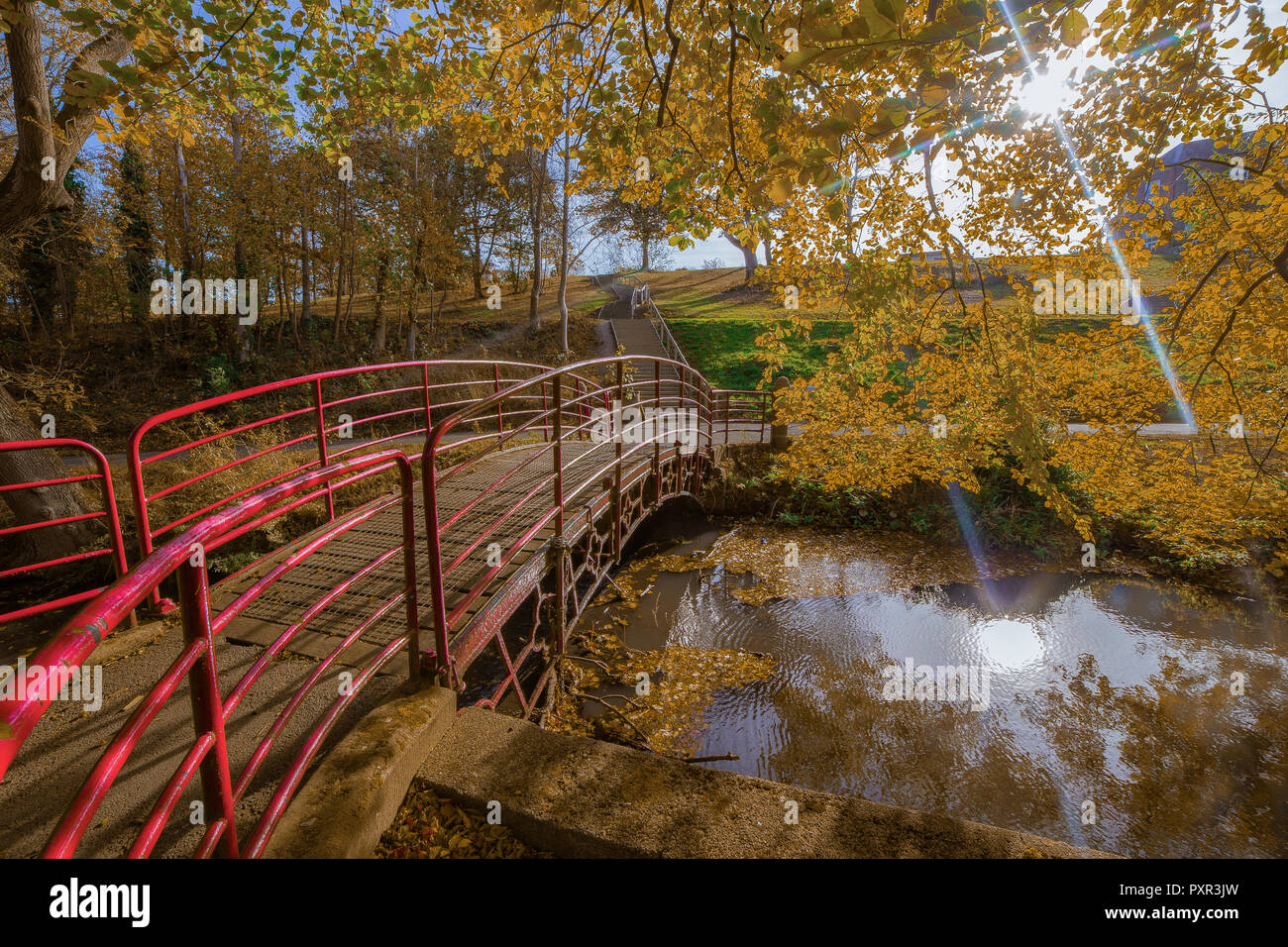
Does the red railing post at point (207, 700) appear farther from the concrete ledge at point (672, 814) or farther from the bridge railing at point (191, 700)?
the concrete ledge at point (672, 814)

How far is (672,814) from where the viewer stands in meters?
2.01

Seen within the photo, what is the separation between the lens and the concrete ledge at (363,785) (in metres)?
1.79

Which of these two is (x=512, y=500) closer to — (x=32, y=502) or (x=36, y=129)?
(x=36, y=129)

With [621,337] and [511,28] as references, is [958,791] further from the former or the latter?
[621,337]

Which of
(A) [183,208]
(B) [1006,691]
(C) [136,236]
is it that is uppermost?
(A) [183,208]

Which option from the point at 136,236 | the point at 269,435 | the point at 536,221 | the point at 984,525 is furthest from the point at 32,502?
the point at 536,221

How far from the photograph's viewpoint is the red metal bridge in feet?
4.21

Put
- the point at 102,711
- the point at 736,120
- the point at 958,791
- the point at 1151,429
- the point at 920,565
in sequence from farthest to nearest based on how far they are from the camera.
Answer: the point at 1151,429 < the point at 920,565 < the point at 958,791 < the point at 736,120 < the point at 102,711

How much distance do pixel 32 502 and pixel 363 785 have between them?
776 cm

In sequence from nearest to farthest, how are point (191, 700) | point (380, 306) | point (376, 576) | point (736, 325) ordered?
point (191, 700)
point (376, 576)
point (380, 306)
point (736, 325)

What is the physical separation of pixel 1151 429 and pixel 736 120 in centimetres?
1447

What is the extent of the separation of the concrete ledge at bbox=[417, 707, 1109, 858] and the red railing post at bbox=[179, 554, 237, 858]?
817 mm

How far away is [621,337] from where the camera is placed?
2292 centimetres
